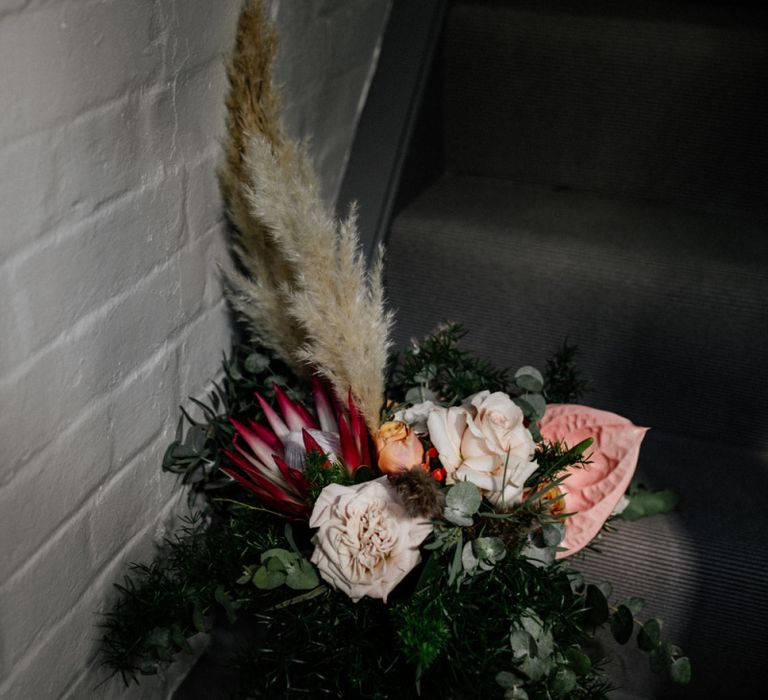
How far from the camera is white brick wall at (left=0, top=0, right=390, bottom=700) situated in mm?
687

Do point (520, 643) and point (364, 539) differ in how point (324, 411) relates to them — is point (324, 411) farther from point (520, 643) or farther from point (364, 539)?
point (520, 643)

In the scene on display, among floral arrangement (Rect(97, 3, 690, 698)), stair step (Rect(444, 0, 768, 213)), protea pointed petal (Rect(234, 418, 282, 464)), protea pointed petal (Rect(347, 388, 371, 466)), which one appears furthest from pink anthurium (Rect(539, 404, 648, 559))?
stair step (Rect(444, 0, 768, 213))

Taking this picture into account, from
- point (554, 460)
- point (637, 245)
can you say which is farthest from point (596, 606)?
point (637, 245)

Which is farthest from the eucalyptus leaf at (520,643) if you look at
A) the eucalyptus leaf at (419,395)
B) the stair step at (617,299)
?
the stair step at (617,299)

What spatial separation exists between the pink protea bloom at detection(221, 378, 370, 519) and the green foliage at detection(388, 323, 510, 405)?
0.12 meters

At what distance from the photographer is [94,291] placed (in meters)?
0.80

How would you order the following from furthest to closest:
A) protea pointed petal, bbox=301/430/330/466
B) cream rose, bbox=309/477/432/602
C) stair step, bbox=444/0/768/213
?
1. stair step, bbox=444/0/768/213
2. protea pointed petal, bbox=301/430/330/466
3. cream rose, bbox=309/477/432/602

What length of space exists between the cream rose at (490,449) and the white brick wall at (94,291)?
0.34 metres

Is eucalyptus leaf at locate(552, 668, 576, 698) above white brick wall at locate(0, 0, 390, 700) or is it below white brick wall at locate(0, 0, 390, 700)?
below

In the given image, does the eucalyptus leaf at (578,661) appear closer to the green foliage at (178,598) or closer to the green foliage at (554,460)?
the green foliage at (554,460)

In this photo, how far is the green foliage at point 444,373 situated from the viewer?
3.43ft

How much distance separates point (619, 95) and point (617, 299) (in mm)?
397

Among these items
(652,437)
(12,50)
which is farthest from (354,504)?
(652,437)

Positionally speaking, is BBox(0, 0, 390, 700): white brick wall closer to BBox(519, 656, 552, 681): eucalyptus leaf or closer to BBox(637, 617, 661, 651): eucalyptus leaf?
BBox(519, 656, 552, 681): eucalyptus leaf
